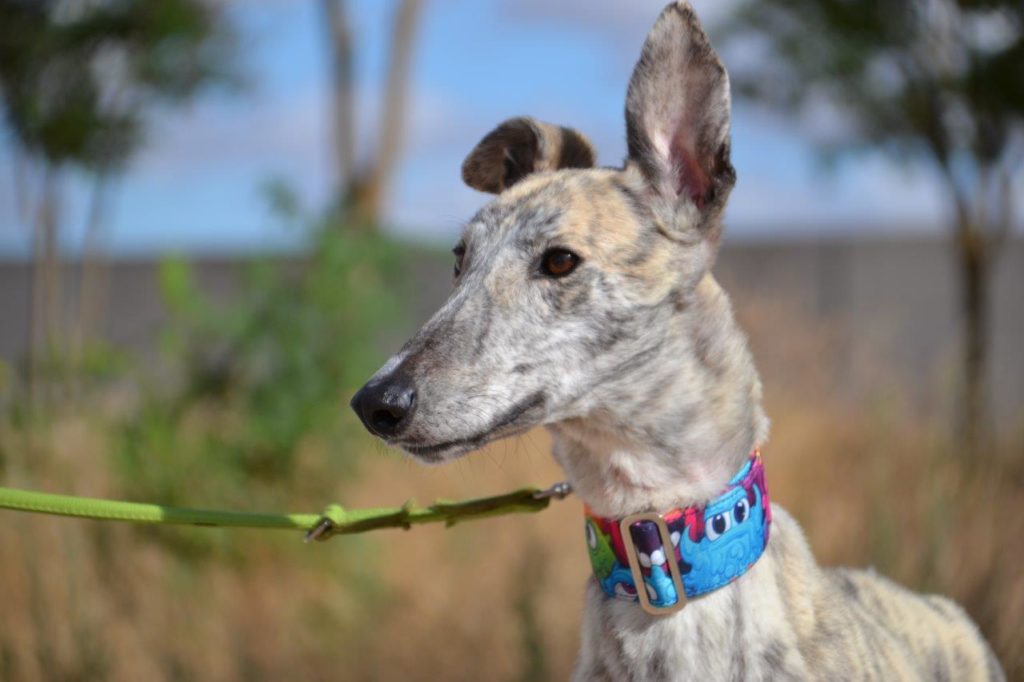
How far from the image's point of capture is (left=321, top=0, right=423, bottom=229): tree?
9117 millimetres

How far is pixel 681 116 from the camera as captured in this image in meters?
2.54

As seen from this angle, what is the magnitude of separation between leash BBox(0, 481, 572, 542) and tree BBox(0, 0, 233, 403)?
397 cm

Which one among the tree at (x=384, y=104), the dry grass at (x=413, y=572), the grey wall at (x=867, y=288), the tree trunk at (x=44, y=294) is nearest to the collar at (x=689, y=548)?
the dry grass at (x=413, y=572)

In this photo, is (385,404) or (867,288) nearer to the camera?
(385,404)

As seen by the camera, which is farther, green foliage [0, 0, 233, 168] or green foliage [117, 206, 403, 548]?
green foliage [0, 0, 233, 168]

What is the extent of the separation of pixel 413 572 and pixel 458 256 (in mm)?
3406

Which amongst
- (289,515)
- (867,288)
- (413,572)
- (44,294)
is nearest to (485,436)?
(289,515)

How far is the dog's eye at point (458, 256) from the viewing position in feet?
8.68

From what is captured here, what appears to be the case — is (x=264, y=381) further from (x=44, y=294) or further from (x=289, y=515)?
(x=289, y=515)

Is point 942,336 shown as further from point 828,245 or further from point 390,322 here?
point 390,322

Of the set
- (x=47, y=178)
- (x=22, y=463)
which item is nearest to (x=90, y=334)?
(x=47, y=178)

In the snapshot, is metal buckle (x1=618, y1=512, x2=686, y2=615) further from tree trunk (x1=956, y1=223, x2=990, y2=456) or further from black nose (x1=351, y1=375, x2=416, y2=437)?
tree trunk (x1=956, y1=223, x2=990, y2=456)

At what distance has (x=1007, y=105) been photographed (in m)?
7.38

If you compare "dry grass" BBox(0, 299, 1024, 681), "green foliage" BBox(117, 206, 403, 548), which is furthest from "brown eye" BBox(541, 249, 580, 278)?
"green foliage" BBox(117, 206, 403, 548)
